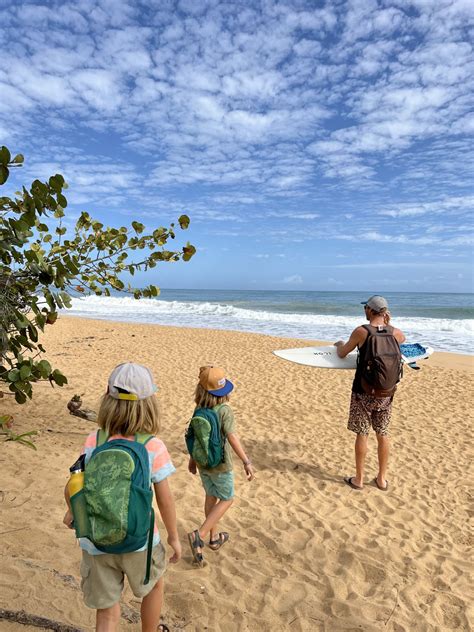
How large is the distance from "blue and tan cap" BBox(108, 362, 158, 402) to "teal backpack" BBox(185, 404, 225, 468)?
125cm

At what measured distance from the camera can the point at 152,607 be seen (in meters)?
2.19

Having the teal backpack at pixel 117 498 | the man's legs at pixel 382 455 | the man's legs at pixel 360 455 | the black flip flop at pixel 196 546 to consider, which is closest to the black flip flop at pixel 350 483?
the man's legs at pixel 360 455

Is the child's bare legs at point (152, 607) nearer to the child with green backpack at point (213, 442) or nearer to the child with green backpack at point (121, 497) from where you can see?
the child with green backpack at point (121, 497)

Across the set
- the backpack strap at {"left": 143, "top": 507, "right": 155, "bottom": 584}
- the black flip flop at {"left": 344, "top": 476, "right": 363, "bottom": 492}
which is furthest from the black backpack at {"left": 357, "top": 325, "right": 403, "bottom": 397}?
the backpack strap at {"left": 143, "top": 507, "right": 155, "bottom": 584}

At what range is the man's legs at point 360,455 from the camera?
15.3ft

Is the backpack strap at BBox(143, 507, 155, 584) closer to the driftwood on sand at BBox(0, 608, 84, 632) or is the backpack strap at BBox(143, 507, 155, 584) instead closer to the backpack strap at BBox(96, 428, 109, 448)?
the backpack strap at BBox(96, 428, 109, 448)

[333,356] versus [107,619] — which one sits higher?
[333,356]

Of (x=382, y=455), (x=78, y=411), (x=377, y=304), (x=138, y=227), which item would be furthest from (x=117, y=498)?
(x=78, y=411)

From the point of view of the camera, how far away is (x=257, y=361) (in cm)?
1300

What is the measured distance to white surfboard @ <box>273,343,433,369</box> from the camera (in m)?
5.49

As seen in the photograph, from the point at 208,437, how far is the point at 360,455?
7.53 ft

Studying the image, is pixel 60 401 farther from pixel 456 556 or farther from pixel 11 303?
pixel 456 556

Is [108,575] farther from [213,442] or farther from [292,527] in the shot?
[292,527]

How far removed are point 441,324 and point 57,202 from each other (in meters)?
26.9
